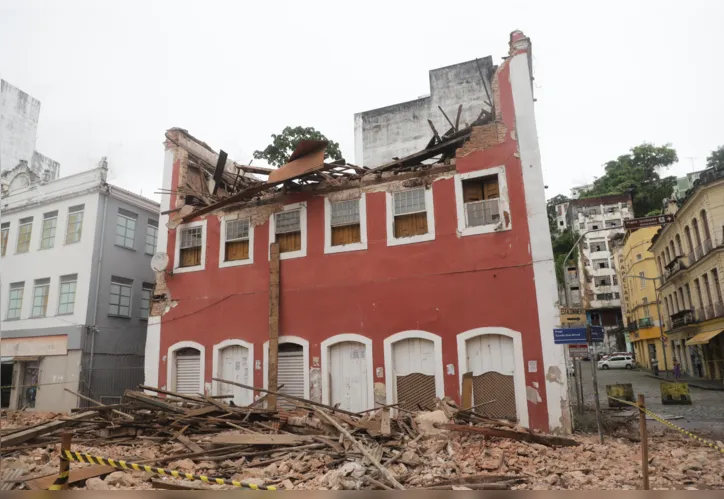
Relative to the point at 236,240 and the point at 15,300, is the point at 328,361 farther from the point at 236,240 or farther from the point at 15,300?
the point at 15,300

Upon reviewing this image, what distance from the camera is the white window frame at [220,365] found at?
15672 mm

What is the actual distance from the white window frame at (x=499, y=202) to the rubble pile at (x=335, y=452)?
16.5ft

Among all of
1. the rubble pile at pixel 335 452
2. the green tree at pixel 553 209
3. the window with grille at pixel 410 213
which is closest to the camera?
the rubble pile at pixel 335 452

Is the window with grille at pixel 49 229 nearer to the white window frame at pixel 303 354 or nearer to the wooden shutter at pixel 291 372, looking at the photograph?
the white window frame at pixel 303 354

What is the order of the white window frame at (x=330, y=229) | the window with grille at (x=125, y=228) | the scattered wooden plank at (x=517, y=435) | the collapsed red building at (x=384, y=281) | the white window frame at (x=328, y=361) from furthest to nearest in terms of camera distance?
1. the window with grille at (x=125, y=228)
2. the white window frame at (x=330, y=229)
3. the white window frame at (x=328, y=361)
4. the collapsed red building at (x=384, y=281)
5. the scattered wooden plank at (x=517, y=435)

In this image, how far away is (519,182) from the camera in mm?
13750

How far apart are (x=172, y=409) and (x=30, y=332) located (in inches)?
559

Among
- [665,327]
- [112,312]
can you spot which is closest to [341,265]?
[112,312]

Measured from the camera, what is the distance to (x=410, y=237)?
14.6 m

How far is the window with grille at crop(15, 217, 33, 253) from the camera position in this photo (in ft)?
75.8

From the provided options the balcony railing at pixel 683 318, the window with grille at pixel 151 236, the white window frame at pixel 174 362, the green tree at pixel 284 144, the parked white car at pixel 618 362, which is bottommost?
the parked white car at pixel 618 362

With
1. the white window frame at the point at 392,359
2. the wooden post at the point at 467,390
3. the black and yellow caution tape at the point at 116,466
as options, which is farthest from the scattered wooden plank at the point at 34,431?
the wooden post at the point at 467,390

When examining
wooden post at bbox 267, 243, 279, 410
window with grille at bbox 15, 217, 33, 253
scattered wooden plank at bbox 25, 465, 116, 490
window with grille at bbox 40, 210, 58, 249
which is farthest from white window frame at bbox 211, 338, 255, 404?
window with grille at bbox 15, 217, 33, 253

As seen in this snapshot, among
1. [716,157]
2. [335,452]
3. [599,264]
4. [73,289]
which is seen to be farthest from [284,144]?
[599,264]
